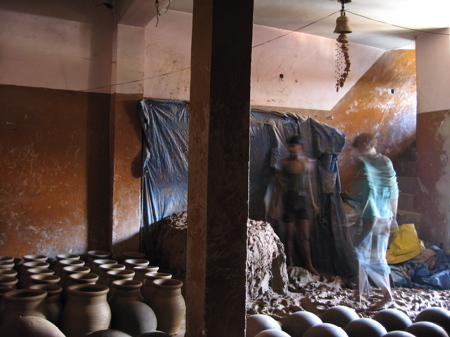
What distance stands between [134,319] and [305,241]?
131 inches

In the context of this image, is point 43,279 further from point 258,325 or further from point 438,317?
point 438,317

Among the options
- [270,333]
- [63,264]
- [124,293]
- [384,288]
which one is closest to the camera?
[270,333]

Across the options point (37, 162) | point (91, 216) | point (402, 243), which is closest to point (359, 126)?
point (402, 243)

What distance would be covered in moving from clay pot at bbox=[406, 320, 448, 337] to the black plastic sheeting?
10.4ft

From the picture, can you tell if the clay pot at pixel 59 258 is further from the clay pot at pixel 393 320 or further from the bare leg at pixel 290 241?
the clay pot at pixel 393 320

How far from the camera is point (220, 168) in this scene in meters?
2.24

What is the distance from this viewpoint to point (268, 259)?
4.80 metres

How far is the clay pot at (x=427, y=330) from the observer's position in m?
2.68

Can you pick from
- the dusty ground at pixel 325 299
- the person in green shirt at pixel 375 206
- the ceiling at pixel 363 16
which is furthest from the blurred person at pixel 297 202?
the ceiling at pixel 363 16

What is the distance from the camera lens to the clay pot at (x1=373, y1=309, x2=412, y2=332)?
2.92 metres

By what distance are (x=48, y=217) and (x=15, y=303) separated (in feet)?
8.57

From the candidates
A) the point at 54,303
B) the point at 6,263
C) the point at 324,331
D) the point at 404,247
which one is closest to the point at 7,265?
the point at 6,263

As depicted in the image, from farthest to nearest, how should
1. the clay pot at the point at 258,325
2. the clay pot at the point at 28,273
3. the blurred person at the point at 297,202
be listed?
the blurred person at the point at 297,202, the clay pot at the point at 28,273, the clay pot at the point at 258,325

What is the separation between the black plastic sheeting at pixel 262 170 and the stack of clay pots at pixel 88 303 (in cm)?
170
